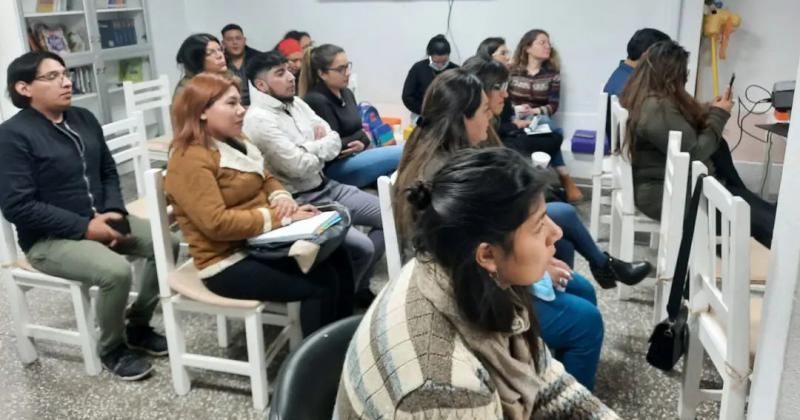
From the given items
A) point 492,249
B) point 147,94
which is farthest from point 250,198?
point 147,94

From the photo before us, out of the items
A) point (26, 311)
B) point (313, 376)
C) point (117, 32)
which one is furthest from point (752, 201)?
point (117, 32)

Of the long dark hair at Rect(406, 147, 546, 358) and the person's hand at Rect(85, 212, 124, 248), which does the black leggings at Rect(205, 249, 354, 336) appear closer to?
the person's hand at Rect(85, 212, 124, 248)

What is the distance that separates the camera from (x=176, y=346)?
7.25ft

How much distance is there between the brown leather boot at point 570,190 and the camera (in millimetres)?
4129

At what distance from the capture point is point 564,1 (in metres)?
4.48

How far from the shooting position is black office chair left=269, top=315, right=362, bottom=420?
1.06 meters

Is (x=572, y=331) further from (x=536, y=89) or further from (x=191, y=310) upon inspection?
(x=536, y=89)

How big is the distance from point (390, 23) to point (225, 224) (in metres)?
3.22

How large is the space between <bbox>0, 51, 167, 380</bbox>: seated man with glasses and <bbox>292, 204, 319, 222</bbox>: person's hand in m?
0.62

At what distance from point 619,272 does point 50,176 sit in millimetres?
2083

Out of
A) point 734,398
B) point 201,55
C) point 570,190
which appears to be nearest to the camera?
point 734,398

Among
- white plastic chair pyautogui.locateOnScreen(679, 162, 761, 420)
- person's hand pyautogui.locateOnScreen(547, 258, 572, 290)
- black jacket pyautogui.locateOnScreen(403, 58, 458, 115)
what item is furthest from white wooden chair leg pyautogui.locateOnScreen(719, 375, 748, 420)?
black jacket pyautogui.locateOnScreen(403, 58, 458, 115)

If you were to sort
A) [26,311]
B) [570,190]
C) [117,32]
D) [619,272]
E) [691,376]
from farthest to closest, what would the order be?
1. [117,32]
2. [570,190]
3. [619,272]
4. [26,311]
5. [691,376]

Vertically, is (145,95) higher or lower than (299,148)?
higher
